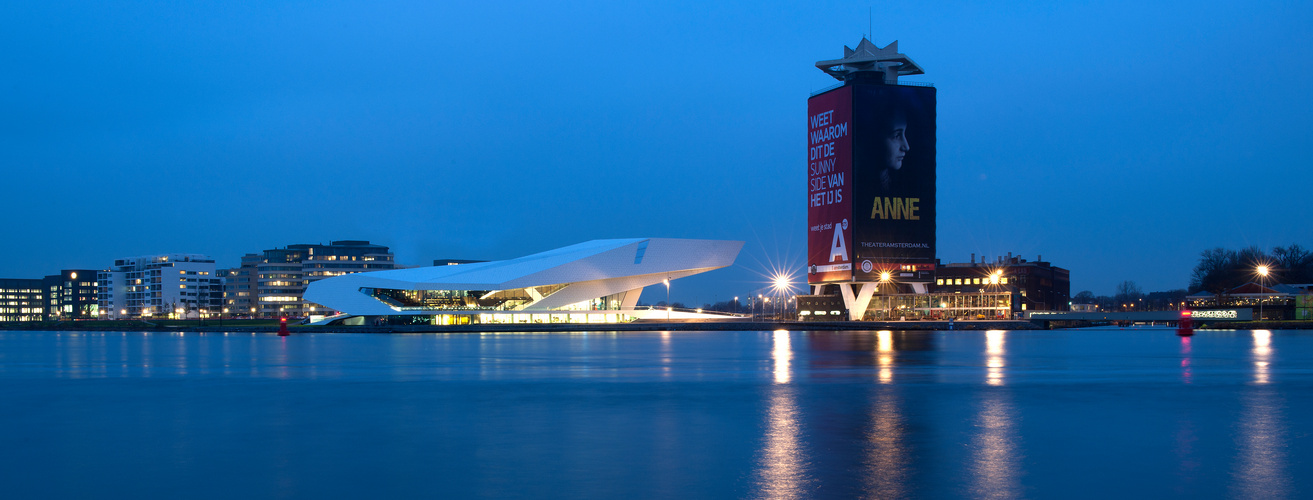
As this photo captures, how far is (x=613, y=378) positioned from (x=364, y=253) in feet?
417

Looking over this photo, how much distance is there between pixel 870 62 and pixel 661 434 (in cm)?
7229

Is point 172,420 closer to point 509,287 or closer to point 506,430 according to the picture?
point 506,430

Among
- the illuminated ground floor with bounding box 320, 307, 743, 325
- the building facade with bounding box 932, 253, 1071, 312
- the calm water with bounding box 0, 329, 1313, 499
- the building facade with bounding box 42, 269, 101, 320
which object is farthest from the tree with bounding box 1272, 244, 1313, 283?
the building facade with bounding box 42, 269, 101, 320

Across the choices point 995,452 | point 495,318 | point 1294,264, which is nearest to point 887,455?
point 995,452

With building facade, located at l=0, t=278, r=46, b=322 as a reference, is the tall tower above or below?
above

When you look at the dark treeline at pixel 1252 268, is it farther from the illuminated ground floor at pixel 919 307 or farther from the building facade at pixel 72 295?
the building facade at pixel 72 295

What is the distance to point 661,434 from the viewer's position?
11.2 meters

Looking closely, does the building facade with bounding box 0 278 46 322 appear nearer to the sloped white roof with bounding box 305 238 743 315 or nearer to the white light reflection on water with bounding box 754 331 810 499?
the sloped white roof with bounding box 305 238 743 315

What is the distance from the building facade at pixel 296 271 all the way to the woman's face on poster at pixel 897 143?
81976 millimetres

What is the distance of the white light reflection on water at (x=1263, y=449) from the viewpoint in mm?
7945

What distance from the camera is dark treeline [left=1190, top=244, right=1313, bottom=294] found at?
302 feet

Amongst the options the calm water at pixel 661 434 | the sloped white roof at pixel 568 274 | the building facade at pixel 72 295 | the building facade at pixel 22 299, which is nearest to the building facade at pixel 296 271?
the building facade at pixel 72 295

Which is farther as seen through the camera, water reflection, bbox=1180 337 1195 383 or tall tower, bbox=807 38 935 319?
tall tower, bbox=807 38 935 319

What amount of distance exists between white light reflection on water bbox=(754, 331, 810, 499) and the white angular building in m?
64.2
